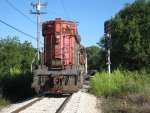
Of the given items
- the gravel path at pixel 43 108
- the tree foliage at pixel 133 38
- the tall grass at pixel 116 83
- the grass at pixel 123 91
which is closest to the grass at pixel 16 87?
the grass at pixel 123 91

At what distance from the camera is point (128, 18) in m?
47.7

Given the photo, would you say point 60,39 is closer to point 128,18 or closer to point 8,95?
point 8,95

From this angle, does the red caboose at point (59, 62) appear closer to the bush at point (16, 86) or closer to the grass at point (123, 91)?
the grass at point (123, 91)

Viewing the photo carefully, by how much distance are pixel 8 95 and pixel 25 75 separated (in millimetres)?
4582

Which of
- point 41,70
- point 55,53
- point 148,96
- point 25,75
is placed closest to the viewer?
point 148,96

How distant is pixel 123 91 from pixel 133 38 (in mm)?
24094

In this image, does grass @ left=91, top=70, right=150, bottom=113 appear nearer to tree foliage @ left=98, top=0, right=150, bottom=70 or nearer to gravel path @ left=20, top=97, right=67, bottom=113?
gravel path @ left=20, top=97, right=67, bottom=113

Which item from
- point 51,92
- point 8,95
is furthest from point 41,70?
point 8,95

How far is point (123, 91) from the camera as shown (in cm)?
2150

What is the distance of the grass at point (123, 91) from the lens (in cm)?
1645

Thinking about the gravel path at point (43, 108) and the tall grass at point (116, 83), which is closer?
the gravel path at point (43, 108)

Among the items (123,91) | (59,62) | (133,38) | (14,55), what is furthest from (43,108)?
(133,38)

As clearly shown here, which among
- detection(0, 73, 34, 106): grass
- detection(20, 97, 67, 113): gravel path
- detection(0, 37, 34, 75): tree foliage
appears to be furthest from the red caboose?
detection(0, 37, 34, 75): tree foliage

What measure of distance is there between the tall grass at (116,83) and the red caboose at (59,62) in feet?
6.54
